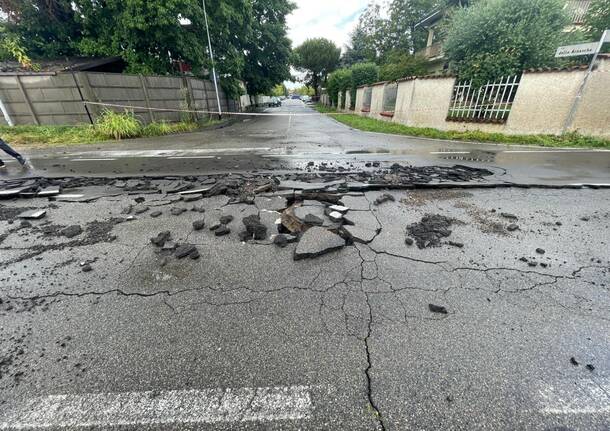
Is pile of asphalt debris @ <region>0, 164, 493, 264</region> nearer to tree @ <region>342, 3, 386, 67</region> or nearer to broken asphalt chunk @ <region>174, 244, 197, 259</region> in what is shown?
broken asphalt chunk @ <region>174, 244, 197, 259</region>

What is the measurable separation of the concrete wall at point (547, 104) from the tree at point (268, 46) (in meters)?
14.4

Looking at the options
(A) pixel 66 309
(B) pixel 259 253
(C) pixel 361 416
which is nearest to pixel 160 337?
(A) pixel 66 309

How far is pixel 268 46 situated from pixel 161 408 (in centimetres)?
2524

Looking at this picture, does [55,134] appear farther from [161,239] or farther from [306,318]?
[306,318]

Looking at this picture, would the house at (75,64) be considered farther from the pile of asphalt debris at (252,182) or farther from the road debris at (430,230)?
the road debris at (430,230)

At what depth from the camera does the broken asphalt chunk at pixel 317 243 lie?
2.80 m

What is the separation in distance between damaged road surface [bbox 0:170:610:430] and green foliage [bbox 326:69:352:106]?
25.8m

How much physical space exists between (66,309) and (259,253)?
1.73 meters

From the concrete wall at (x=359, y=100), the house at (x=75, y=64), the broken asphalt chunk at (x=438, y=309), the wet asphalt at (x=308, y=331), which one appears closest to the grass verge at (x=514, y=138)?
the wet asphalt at (x=308, y=331)

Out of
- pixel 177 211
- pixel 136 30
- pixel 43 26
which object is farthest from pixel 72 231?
pixel 43 26

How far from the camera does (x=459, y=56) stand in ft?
38.7

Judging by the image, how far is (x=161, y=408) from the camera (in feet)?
4.83

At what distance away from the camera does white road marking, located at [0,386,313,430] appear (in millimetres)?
1402

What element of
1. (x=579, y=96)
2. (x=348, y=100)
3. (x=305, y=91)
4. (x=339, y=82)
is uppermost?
(x=339, y=82)
